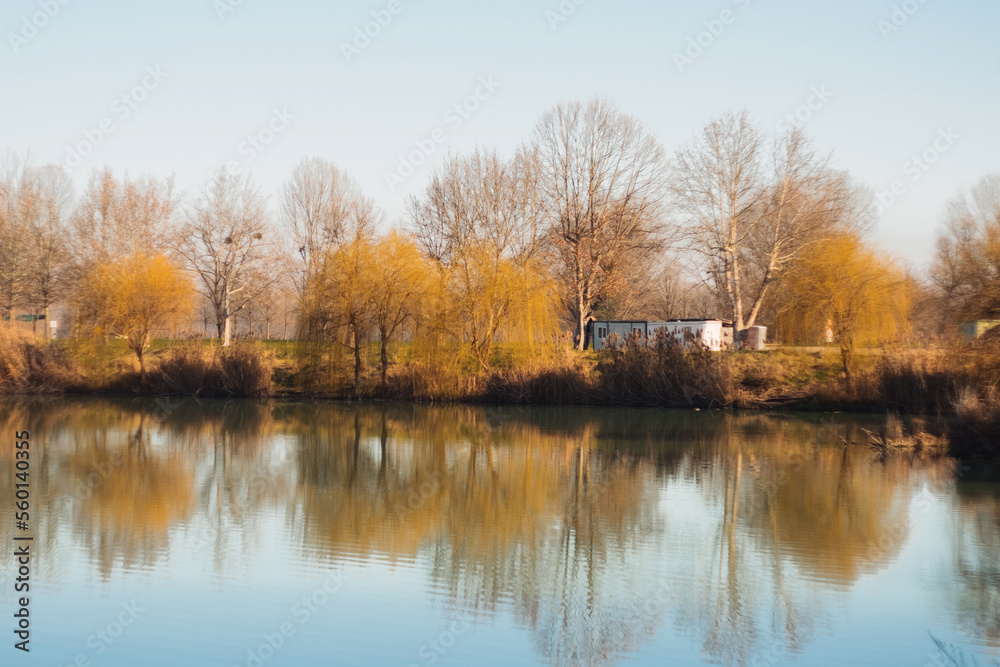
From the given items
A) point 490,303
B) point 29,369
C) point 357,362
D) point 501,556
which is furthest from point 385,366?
point 501,556

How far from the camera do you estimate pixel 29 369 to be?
3003 cm

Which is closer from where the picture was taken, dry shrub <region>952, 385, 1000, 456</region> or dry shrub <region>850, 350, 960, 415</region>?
dry shrub <region>952, 385, 1000, 456</region>

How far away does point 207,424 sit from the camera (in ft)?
73.8

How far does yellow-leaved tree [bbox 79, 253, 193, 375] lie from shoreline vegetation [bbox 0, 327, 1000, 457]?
0.93 m

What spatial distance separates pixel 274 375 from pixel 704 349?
15614mm

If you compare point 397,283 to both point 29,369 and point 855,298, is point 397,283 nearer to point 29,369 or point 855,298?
point 29,369

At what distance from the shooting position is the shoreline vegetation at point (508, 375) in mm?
26984

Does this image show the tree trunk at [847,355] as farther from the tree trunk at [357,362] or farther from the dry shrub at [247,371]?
the dry shrub at [247,371]

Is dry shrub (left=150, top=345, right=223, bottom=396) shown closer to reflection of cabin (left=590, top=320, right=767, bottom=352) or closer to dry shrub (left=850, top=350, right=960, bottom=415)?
reflection of cabin (left=590, top=320, right=767, bottom=352)

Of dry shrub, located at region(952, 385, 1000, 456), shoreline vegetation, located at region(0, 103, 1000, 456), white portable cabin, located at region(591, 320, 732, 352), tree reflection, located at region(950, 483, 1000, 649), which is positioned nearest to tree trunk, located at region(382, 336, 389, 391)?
shoreline vegetation, located at region(0, 103, 1000, 456)

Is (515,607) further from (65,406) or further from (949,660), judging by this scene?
(65,406)

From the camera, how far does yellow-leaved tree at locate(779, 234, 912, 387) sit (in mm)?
28297

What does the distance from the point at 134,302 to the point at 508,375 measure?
1407cm

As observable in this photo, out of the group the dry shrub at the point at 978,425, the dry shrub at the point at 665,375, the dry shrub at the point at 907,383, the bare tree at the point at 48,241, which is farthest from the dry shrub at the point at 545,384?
the bare tree at the point at 48,241
